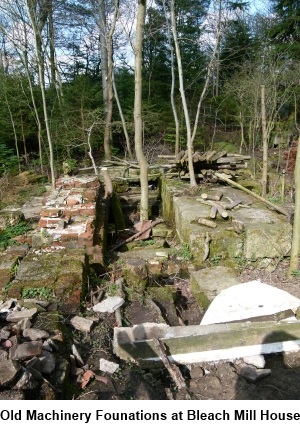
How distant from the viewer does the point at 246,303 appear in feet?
12.5

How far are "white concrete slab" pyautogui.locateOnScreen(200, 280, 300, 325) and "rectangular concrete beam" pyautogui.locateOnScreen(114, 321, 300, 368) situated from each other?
0.32m

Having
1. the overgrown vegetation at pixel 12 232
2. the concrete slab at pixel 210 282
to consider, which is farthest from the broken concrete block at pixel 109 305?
the overgrown vegetation at pixel 12 232

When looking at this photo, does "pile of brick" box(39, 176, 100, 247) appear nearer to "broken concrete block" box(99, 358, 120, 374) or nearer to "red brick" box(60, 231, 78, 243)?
"red brick" box(60, 231, 78, 243)

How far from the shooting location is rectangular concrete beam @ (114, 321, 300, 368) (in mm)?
2986

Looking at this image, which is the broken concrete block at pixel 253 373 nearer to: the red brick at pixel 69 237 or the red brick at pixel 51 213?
the red brick at pixel 69 237

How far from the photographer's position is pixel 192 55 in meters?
19.7

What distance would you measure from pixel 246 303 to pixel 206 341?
3.11 ft

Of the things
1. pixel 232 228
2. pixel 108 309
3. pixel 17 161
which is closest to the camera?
pixel 108 309

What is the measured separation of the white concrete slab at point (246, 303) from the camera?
361 cm

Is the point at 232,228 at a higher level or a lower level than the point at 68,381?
higher

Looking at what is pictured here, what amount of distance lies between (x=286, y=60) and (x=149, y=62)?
9.01 meters

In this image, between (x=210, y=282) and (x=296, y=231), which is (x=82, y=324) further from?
(x=296, y=231)
